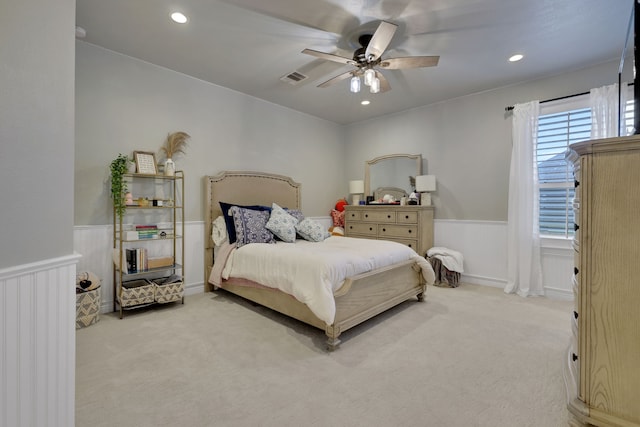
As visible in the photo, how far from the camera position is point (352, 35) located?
101 inches

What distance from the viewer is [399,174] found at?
15.6 feet

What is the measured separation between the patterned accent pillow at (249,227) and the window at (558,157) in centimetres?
341

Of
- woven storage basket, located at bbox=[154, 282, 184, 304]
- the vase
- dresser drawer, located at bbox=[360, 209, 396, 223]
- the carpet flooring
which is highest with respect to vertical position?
the vase

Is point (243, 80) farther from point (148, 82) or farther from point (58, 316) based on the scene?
point (58, 316)

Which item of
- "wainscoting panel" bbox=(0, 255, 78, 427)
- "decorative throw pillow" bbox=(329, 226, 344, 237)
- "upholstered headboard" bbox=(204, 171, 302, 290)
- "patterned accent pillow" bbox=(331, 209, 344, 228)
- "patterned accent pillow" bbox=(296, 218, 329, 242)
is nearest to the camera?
"wainscoting panel" bbox=(0, 255, 78, 427)

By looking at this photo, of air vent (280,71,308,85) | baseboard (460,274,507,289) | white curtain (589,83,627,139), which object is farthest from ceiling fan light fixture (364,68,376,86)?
baseboard (460,274,507,289)

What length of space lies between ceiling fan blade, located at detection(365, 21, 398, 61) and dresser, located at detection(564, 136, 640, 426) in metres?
1.55

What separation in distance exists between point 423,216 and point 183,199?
323cm

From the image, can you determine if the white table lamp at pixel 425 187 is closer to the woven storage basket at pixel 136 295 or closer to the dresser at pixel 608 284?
the dresser at pixel 608 284

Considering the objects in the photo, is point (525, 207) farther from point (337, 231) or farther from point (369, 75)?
point (337, 231)

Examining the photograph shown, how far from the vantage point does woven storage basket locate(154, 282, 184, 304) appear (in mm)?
2918

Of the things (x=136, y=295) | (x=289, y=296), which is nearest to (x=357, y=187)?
(x=289, y=296)

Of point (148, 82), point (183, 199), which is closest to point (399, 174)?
point (183, 199)

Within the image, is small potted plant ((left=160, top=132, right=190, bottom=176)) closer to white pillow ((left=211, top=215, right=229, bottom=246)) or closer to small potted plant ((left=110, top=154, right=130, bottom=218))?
small potted plant ((left=110, top=154, right=130, bottom=218))
